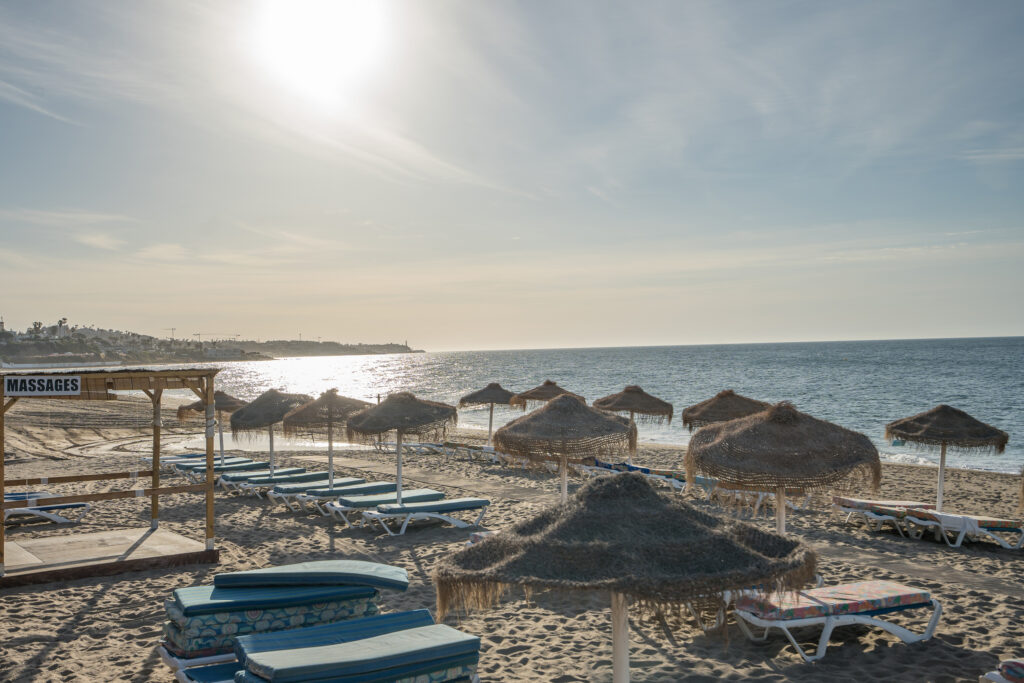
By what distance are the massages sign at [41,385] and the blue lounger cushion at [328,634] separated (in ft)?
15.3

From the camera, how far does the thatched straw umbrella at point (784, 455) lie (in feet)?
20.0

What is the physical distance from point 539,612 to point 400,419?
4202 millimetres

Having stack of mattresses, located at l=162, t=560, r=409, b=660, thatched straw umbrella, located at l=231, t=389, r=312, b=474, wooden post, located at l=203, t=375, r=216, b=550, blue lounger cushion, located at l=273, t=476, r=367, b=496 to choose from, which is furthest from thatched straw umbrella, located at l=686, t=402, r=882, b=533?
thatched straw umbrella, located at l=231, t=389, r=312, b=474

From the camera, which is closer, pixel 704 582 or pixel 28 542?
pixel 704 582

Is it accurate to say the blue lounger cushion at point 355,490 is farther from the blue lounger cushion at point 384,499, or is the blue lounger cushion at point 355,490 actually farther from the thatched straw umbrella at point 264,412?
the thatched straw umbrella at point 264,412

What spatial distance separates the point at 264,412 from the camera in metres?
13.0

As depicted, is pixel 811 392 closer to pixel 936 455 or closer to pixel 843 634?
pixel 936 455

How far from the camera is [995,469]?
64.9 ft

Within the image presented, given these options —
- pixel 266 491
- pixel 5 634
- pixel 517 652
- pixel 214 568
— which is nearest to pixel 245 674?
pixel 517 652

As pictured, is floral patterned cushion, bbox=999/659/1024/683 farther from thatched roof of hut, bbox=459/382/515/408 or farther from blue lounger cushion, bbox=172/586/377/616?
thatched roof of hut, bbox=459/382/515/408

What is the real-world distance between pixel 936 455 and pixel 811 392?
29750 mm

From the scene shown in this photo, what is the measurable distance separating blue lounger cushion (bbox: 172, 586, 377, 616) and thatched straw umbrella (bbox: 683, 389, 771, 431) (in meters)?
8.83

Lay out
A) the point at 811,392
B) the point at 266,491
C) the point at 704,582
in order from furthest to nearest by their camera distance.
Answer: the point at 811,392 → the point at 266,491 → the point at 704,582

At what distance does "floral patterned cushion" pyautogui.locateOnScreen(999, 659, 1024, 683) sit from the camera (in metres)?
4.33
